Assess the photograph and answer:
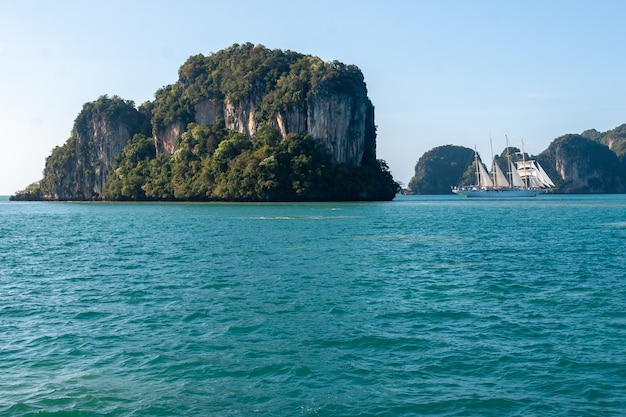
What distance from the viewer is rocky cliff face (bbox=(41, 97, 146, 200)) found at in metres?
168

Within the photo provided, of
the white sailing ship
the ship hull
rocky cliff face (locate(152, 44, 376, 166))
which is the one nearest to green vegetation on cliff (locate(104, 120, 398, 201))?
rocky cliff face (locate(152, 44, 376, 166))

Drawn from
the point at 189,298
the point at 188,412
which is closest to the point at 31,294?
the point at 189,298

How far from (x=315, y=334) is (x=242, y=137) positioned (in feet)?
409

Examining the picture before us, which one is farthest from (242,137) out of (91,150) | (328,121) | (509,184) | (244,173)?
(509,184)

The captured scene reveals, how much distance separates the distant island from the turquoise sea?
296ft

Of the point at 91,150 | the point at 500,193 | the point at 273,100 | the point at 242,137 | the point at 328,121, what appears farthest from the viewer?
the point at 500,193

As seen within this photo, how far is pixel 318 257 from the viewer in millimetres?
33781

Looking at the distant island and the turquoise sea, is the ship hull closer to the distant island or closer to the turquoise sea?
the distant island

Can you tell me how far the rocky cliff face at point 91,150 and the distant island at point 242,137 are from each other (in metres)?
0.38

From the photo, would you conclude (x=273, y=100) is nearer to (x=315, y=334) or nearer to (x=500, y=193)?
(x=500, y=193)

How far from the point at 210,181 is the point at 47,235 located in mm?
79383

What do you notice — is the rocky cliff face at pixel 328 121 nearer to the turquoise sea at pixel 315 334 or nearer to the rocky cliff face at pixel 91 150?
the rocky cliff face at pixel 91 150

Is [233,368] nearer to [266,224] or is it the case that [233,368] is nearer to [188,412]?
[188,412]

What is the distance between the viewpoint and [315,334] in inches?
680
